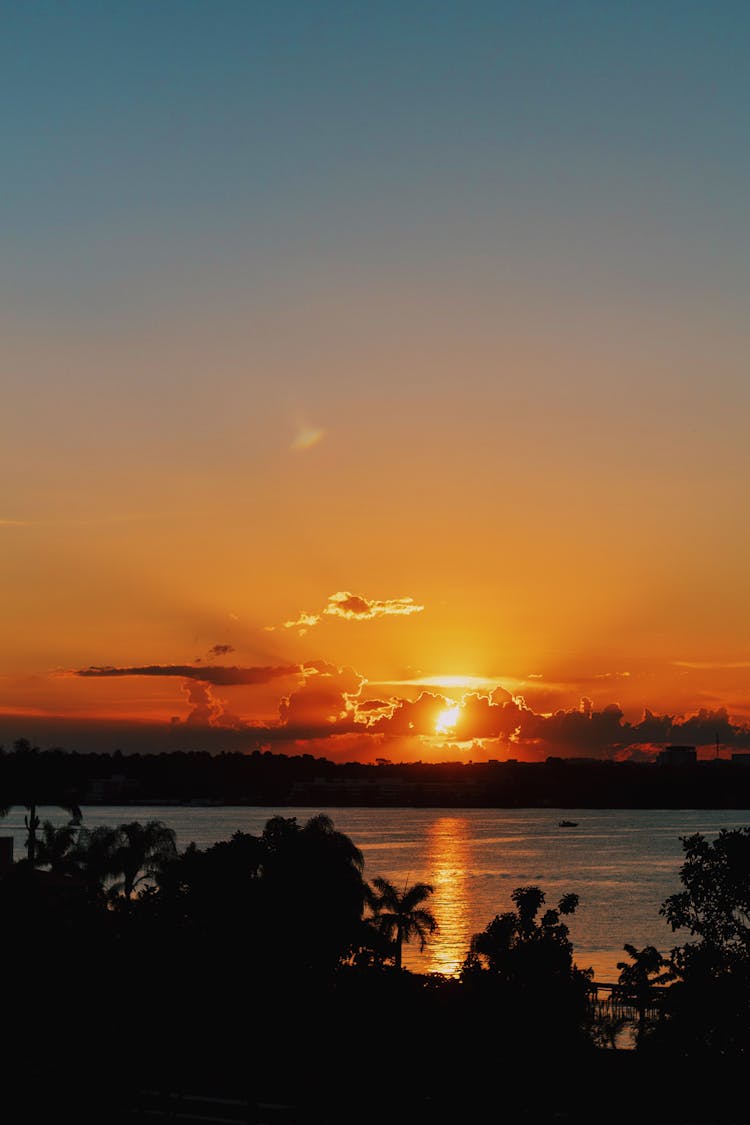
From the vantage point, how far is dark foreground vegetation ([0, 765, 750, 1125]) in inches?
1324

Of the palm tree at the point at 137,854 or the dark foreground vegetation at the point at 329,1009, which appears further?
the palm tree at the point at 137,854

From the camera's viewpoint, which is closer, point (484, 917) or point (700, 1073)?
point (700, 1073)

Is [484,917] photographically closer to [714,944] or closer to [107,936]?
[107,936]

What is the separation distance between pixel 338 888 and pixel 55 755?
2204 inches

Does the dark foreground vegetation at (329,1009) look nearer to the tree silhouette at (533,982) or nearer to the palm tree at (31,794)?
the tree silhouette at (533,982)

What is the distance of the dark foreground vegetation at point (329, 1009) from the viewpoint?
3362 centimetres

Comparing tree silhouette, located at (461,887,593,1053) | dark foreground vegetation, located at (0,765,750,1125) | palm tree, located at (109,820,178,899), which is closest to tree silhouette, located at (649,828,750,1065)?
dark foreground vegetation, located at (0,765,750,1125)

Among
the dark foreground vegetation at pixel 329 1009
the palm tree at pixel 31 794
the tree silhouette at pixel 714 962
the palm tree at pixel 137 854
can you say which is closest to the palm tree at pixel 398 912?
the dark foreground vegetation at pixel 329 1009

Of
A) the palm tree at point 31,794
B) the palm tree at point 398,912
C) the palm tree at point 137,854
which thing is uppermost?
the palm tree at point 31,794

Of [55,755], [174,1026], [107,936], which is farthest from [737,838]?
[55,755]

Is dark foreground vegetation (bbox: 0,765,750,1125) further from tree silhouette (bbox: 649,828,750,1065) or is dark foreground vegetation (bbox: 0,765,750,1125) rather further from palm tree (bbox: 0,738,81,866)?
palm tree (bbox: 0,738,81,866)

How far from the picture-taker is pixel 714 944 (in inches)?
1319

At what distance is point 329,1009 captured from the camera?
44750 millimetres

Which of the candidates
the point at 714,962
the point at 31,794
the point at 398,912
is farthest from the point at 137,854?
the point at 714,962
